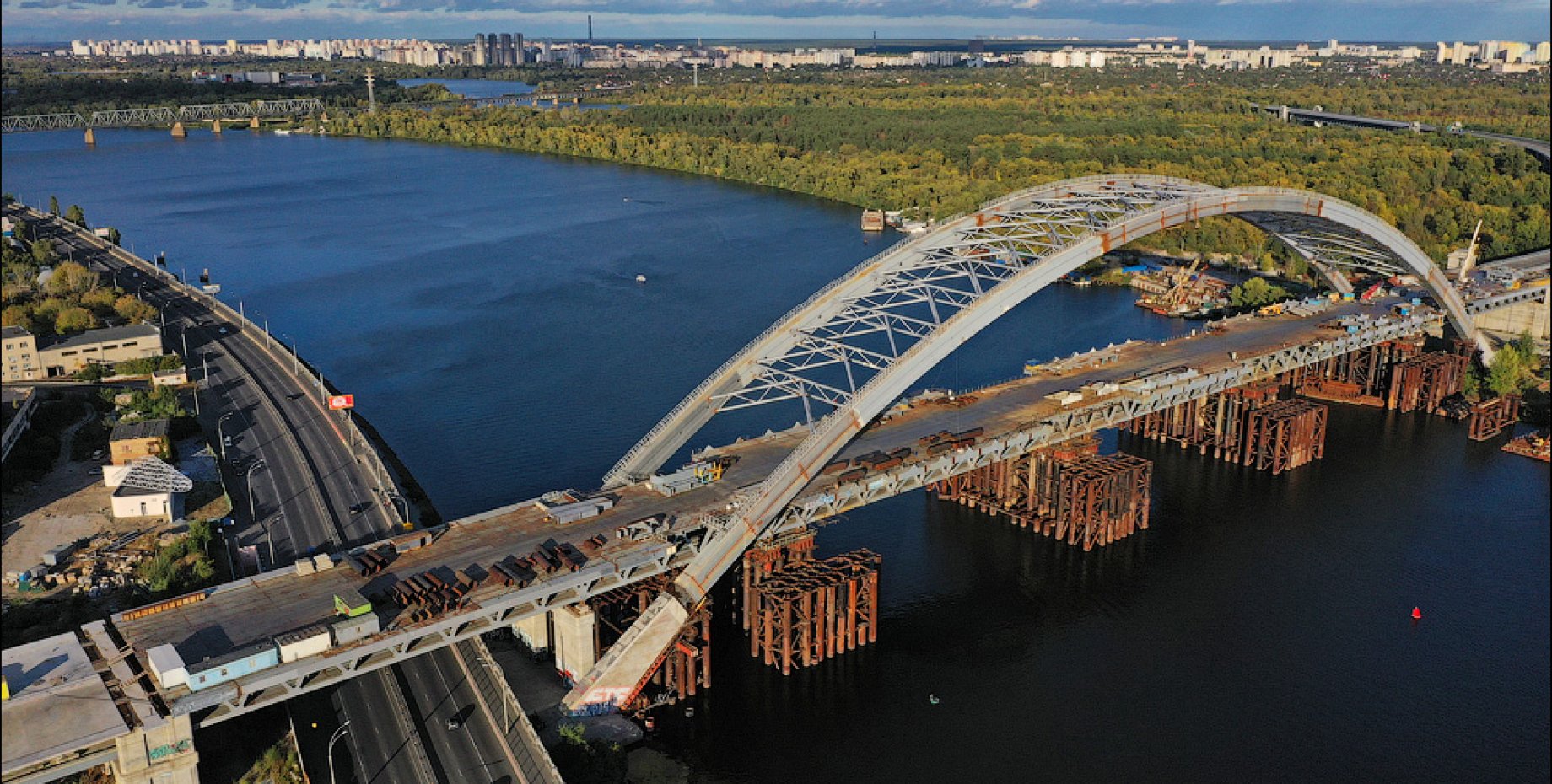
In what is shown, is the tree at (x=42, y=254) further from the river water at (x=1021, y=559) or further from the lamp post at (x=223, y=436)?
the lamp post at (x=223, y=436)

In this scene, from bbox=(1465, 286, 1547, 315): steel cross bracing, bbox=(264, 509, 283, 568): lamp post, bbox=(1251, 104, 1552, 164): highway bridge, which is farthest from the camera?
bbox=(1251, 104, 1552, 164): highway bridge

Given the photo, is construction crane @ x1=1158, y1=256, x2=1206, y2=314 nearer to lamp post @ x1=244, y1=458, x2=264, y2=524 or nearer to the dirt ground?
lamp post @ x1=244, y1=458, x2=264, y2=524

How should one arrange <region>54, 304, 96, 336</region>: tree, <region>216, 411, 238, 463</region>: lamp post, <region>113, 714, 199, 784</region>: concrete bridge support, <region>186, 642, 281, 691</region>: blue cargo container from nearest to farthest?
<region>113, 714, 199, 784</region>: concrete bridge support
<region>186, 642, 281, 691</region>: blue cargo container
<region>216, 411, 238, 463</region>: lamp post
<region>54, 304, 96, 336</region>: tree

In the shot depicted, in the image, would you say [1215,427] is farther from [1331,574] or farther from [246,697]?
[246,697]

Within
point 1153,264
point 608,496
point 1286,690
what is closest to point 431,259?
point 1153,264

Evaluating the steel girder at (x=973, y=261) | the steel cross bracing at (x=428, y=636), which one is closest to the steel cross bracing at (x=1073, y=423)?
the steel girder at (x=973, y=261)

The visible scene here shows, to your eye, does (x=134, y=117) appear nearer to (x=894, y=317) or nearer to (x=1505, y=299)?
(x=894, y=317)

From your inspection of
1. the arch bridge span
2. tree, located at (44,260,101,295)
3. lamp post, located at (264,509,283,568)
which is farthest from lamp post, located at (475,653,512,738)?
tree, located at (44,260,101,295)
